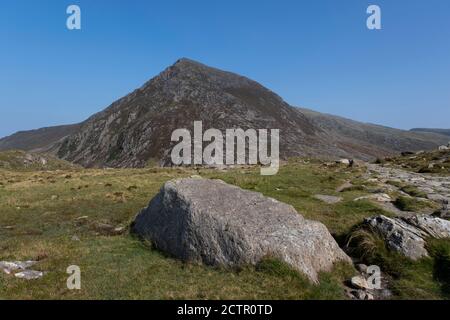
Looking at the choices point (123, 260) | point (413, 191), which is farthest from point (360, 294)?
point (413, 191)

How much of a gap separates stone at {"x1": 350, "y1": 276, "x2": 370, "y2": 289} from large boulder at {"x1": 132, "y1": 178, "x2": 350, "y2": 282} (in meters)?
1.14

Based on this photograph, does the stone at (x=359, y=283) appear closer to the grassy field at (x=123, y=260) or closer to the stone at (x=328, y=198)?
the grassy field at (x=123, y=260)

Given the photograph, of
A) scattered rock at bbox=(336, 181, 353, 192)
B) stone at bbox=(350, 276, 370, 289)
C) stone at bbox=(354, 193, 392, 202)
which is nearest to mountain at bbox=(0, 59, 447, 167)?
scattered rock at bbox=(336, 181, 353, 192)

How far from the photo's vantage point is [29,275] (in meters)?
13.5

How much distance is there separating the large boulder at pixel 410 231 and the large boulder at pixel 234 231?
6.39ft

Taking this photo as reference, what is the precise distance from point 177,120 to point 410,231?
13639cm

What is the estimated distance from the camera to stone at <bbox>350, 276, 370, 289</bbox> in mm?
12367

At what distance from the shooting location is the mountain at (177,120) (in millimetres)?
142125

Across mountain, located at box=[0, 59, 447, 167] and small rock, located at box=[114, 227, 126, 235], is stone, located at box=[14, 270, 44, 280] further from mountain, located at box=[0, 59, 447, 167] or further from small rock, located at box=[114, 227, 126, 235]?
mountain, located at box=[0, 59, 447, 167]

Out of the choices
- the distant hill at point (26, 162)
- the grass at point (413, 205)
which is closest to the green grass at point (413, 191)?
the grass at point (413, 205)

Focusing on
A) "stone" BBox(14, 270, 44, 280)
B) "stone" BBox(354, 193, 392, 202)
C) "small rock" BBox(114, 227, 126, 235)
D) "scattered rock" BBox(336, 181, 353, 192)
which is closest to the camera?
"stone" BBox(14, 270, 44, 280)
